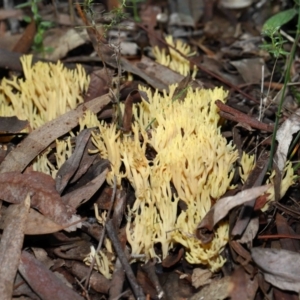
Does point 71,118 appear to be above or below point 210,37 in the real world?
above

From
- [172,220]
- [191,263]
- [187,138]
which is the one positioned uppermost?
[187,138]

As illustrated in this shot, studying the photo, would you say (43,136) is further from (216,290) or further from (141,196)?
(216,290)

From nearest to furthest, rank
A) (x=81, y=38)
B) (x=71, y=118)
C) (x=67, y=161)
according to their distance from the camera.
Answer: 1. (x=67, y=161)
2. (x=71, y=118)
3. (x=81, y=38)

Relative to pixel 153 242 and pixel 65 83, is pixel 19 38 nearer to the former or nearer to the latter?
pixel 65 83

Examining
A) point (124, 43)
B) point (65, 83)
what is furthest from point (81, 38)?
point (65, 83)

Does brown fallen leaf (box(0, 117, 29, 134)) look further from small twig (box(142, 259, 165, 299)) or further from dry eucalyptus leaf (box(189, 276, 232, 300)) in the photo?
dry eucalyptus leaf (box(189, 276, 232, 300))

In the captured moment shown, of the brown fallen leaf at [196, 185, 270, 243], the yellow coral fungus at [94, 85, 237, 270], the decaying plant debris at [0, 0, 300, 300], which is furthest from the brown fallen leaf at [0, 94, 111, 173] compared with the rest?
the brown fallen leaf at [196, 185, 270, 243]
